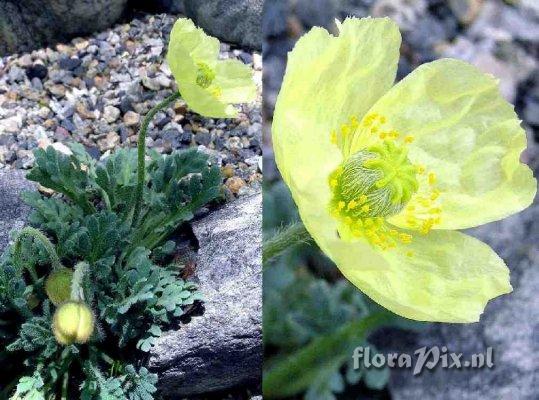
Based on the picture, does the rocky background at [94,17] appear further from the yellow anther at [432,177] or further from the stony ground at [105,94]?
the yellow anther at [432,177]

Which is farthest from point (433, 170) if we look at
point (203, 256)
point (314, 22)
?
point (203, 256)

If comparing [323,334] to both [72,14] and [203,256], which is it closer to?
[203,256]

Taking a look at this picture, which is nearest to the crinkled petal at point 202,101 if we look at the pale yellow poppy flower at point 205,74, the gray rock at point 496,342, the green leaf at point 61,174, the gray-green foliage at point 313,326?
the pale yellow poppy flower at point 205,74

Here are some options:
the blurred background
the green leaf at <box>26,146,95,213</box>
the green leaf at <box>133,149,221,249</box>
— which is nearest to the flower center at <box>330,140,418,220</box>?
the blurred background

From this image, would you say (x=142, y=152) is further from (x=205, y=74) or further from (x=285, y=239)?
(x=285, y=239)

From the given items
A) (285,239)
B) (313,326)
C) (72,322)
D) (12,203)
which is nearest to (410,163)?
(285,239)

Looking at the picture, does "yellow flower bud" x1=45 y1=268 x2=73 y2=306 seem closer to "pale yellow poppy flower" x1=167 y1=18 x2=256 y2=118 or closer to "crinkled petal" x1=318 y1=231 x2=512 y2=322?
"pale yellow poppy flower" x1=167 y1=18 x2=256 y2=118

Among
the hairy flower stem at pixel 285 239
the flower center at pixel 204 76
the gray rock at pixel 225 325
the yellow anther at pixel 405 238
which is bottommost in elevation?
the gray rock at pixel 225 325
